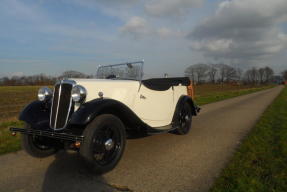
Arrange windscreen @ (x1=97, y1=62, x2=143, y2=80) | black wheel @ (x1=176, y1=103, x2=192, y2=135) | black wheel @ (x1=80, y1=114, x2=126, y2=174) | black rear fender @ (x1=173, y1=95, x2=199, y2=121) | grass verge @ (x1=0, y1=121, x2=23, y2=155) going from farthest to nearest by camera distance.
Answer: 1. black wheel @ (x1=176, y1=103, x2=192, y2=135)
2. black rear fender @ (x1=173, y1=95, x2=199, y2=121)
3. windscreen @ (x1=97, y1=62, x2=143, y2=80)
4. grass verge @ (x1=0, y1=121, x2=23, y2=155)
5. black wheel @ (x1=80, y1=114, x2=126, y2=174)

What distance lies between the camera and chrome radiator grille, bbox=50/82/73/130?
3.47 metres

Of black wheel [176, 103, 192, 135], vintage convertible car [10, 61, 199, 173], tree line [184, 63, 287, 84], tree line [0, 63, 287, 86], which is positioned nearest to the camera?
vintage convertible car [10, 61, 199, 173]

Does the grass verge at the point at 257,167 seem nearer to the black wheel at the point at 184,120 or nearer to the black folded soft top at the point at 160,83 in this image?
the black wheel at the point at 184,120

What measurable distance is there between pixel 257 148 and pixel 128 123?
2.49 m

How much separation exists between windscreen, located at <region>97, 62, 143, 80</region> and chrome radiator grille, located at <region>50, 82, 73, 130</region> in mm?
1687

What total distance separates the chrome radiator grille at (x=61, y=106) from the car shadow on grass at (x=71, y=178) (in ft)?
2.08

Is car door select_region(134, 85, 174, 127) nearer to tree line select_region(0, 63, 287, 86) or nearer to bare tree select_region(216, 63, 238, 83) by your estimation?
tree line select_region(0, 63, 287, 86)

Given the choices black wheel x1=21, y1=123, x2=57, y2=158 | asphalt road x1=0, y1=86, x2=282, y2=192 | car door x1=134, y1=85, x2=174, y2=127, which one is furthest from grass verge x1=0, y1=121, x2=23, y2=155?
car door x1=134, y1=85, x2=174, y2=127

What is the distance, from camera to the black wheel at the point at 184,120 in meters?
5.70

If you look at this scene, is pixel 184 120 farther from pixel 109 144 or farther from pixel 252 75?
pixel 252 75

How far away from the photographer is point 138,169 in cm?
352

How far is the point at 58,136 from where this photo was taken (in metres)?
3.15

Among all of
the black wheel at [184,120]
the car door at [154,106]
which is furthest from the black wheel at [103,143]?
the black wheel at [184,120]

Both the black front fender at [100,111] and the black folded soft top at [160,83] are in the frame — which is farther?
Result: the black folded soft top at [160,83]
